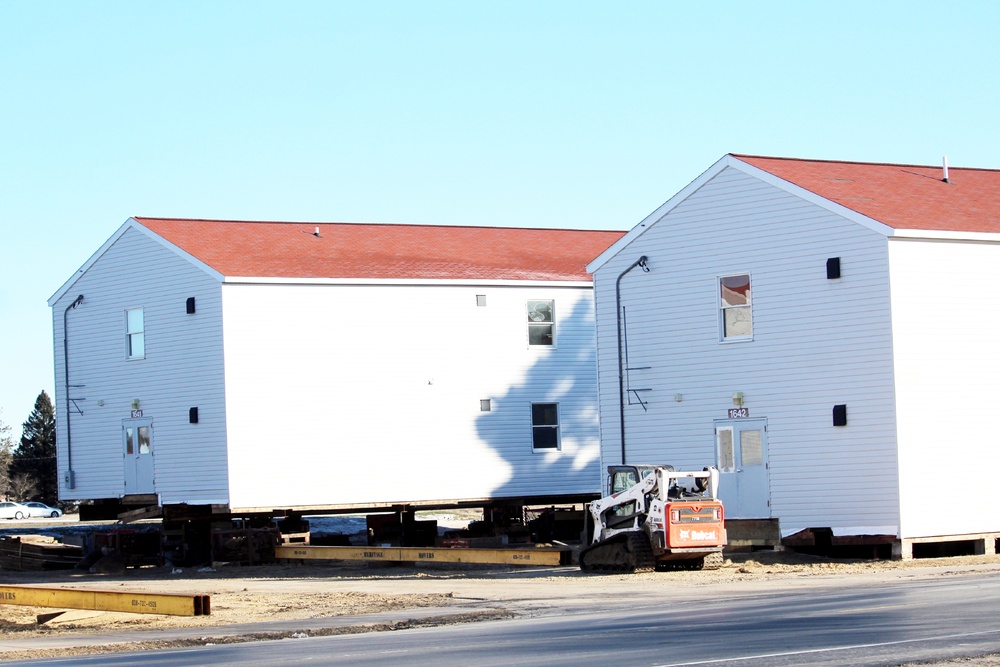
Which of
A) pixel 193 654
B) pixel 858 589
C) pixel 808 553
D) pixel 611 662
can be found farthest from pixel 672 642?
pixel 808 553

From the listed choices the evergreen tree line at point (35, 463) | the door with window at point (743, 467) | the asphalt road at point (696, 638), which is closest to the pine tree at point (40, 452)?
the evergreen tree line at point (35, 463)

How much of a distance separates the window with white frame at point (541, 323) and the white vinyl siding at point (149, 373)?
8.97 meters

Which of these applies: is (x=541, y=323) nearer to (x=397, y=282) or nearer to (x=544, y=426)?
(x=544, y=426)

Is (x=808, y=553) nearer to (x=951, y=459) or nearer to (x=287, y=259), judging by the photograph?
(x=951, y=459)

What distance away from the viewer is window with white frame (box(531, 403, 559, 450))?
3959cm

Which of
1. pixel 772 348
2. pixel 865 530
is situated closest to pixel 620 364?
pixel 772 348

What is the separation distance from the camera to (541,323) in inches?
1569

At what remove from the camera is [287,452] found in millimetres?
35594

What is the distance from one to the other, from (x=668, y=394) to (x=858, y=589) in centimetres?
1159

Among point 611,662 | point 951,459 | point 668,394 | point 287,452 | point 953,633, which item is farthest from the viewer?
point 287,452

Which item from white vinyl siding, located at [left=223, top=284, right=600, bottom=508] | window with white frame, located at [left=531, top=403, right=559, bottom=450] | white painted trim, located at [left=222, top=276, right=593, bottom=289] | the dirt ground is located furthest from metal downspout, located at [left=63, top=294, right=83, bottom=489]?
window with white frame, located at [left=531, top=403, right=559, bottom=450]

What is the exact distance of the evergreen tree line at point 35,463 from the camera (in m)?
87.6

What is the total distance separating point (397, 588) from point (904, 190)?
14.3 metres

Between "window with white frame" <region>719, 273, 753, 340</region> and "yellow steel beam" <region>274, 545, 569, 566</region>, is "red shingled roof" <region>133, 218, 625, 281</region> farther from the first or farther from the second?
"window with white frame" <region>719, 273, 753, 340</region>
